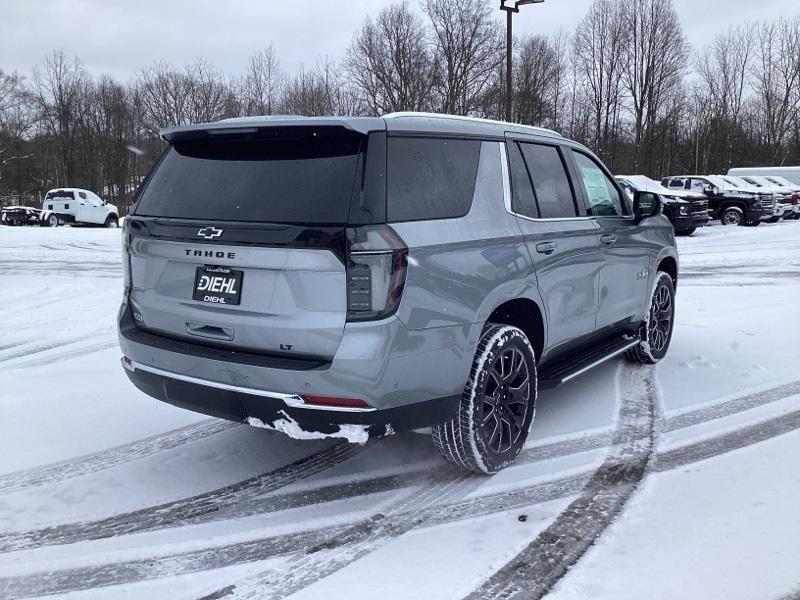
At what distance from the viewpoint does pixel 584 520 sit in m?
3.19

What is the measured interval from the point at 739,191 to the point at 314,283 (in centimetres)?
2490

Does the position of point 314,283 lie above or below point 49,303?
above

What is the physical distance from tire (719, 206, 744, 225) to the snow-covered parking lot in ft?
68.3

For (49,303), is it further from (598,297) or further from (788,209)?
(788,209)

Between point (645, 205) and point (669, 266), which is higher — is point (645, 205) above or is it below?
above

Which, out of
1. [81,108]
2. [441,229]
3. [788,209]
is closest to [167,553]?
[441,229]

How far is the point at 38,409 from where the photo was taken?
15.6 feet

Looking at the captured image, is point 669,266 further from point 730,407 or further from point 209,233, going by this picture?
point 209,233

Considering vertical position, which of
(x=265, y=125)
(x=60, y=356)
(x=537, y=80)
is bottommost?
(x=60, y=356)

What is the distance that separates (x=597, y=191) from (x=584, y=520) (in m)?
2.64

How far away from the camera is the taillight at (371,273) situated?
2869 millimetres

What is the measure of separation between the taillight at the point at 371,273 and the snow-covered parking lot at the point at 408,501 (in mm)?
1067

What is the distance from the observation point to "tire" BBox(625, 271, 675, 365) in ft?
18.9

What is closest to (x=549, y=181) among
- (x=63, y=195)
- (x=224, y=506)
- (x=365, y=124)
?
(x=365, y=124)
